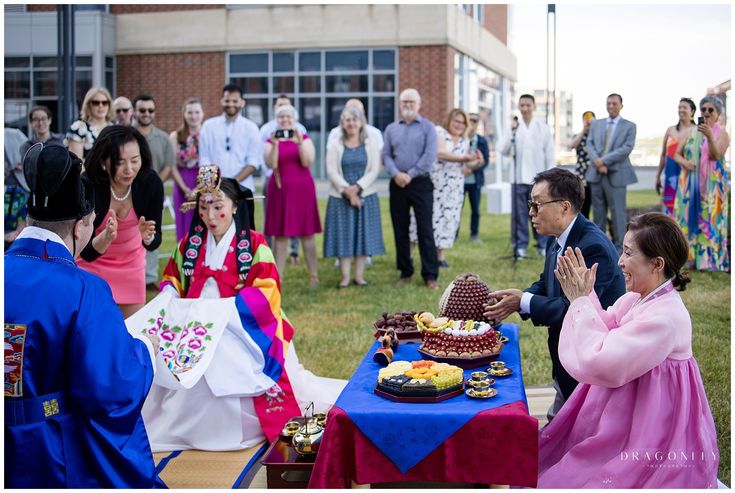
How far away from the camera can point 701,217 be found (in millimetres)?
10312

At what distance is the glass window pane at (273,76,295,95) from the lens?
23547mm

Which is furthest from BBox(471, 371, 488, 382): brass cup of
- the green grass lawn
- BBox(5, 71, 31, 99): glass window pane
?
BBox(5, 71, 31, 99): glass window pane

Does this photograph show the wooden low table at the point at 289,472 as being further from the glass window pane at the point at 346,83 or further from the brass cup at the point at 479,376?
the glass window pane at the point at 346,83

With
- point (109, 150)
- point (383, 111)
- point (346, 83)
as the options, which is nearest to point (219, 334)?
point (109, 150)

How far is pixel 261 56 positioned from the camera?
77.5ft

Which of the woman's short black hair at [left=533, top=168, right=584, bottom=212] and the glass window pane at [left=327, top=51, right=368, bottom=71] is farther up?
the glass window pane at [left=327, top=51, right=368, bottom=71]

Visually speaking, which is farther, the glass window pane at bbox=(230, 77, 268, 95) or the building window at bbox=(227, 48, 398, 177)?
the glass window pane at bbox=(230, 77, 268, 95)

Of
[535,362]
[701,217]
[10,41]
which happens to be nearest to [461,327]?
[535,362]

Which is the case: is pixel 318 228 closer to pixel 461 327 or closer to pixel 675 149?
pixel 675 149

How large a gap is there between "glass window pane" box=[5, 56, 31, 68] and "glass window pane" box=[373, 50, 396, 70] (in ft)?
31.5

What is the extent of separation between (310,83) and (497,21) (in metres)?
8.57

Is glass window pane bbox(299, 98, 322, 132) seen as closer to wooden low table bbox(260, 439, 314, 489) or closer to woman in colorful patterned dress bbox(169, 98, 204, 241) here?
woman in colorful patterned dress bbox(169, 98, 204, 241)

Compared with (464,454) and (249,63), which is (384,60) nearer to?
(249,63)

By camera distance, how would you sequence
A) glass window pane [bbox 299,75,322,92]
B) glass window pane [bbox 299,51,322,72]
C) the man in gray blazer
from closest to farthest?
the man in gray blazer
glass window pane [bbox 299,51,322,72]
glass window pane [bbox 299,75,322,92]
